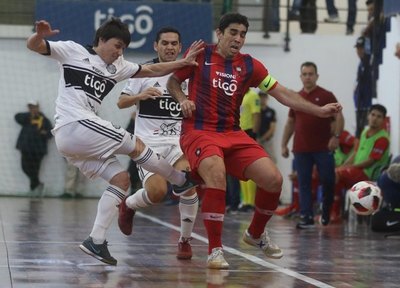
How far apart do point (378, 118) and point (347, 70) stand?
7242 mm

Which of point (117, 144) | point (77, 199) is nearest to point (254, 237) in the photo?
point (117, 144)

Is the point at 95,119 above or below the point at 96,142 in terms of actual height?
above

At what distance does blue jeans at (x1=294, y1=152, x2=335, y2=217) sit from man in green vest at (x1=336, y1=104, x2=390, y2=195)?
0.55 m

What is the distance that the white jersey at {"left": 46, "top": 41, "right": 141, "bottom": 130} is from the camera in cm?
852

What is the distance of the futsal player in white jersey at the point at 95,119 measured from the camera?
849cm

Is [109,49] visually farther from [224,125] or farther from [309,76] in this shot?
[309,76]

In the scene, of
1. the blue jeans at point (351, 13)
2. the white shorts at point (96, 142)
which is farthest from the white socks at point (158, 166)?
the blue jeans at point (351, 13)

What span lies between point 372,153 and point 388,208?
217 centimetres

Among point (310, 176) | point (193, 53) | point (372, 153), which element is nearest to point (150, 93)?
point (193, 53)

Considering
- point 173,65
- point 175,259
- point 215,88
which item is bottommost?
point 175,259

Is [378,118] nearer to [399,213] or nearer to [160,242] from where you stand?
[399,213]

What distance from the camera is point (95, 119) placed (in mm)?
8547

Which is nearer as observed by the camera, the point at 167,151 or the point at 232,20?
the point at 232,20

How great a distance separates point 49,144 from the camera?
21.8m
